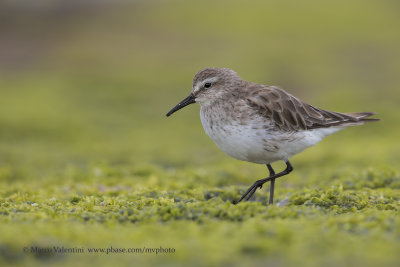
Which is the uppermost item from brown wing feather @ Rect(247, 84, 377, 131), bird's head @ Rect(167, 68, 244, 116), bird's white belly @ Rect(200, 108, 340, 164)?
bird's head @ Rect(167, 68, 244, 116)

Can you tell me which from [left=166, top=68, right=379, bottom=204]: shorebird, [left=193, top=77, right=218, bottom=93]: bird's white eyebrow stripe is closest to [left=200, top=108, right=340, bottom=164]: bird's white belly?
[left=166, top=68, right=379, bottom=204]: shorebird

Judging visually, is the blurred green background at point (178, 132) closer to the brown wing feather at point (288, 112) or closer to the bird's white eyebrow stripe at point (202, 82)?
the brown wing feather at point (288, 112)

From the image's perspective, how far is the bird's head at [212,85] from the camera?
8.43 m

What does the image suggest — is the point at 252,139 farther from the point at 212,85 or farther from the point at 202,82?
the point at 202,82

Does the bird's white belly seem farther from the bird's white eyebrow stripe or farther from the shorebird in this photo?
the bird's white eyebrow stripe

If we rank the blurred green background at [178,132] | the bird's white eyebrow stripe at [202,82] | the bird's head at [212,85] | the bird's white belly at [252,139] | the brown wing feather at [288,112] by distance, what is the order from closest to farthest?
the blurred green background at [178,132] < the bird's white belly at [252,139] < the brown wing feather at [288,112] < the bird's head at [212,85] < the bird's white eyebrow stripe at [202,82]

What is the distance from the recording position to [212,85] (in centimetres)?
856

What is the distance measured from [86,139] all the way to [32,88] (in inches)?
327

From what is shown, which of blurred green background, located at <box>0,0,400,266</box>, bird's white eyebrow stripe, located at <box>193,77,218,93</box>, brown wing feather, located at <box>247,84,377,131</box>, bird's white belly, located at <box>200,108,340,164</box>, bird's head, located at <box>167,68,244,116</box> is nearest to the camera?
blurred green background, located at <box>0,0,400,266</box>

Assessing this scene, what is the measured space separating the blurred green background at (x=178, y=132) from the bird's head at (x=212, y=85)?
1.65 meters

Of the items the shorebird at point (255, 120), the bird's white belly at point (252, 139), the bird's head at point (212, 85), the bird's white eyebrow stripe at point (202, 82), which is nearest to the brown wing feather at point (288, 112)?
the shorebird at point (255, 120)

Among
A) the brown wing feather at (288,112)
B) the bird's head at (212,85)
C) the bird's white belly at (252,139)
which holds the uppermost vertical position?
the bird's head at (212,85)

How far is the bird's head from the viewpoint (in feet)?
27.7

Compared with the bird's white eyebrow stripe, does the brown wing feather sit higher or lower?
lower
